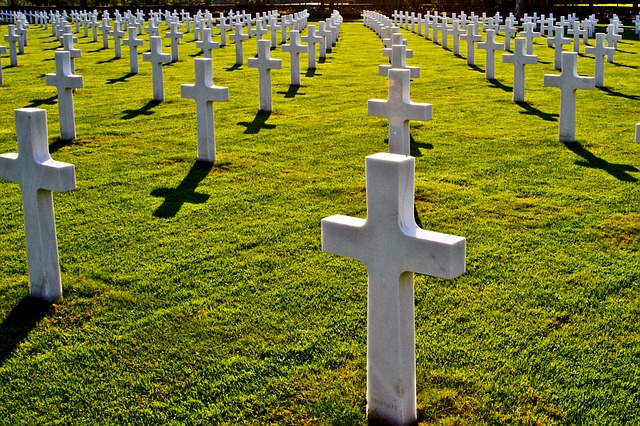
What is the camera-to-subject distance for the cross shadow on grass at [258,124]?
10062 mm

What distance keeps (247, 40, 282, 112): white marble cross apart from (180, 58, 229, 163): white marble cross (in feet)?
10.4

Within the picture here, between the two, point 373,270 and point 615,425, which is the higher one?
point 373,270

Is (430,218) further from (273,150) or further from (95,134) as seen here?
(95,134)

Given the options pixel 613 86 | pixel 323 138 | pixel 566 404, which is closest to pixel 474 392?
pixel 566 404

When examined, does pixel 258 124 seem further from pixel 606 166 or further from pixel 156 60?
pixel 606 166

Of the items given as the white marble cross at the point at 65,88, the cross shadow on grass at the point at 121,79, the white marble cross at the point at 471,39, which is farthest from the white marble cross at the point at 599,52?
the cross shadow on grass at the point at 121,79

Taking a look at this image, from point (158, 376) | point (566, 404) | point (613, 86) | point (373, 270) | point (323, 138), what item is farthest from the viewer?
point (613, 86)

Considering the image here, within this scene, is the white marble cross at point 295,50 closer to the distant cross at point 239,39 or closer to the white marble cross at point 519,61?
the white marble cross at point 519,61

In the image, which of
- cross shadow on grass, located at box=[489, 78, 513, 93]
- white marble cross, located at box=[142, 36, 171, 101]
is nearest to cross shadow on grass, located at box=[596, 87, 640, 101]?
cross shadow on grass, located at box=[489, 78, 513, 93]

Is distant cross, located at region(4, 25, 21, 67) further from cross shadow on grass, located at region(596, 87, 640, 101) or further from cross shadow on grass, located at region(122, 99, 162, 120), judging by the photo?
cross shadow on grass, located at region(596, 87, 640, 101)

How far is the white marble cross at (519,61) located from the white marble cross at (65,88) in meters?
6.07

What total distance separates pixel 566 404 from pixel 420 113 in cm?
384

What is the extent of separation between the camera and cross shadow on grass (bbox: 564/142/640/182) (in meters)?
7.56

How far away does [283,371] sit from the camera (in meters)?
3.87
